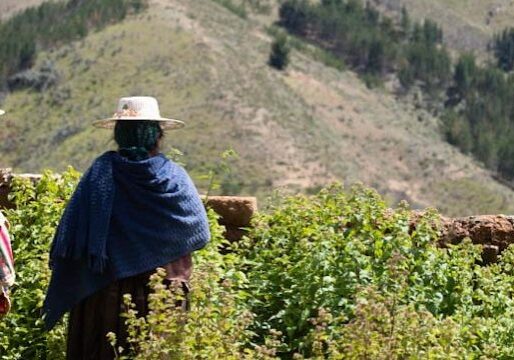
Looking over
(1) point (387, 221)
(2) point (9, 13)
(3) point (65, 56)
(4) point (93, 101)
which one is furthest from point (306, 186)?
(1) point (387, 221)

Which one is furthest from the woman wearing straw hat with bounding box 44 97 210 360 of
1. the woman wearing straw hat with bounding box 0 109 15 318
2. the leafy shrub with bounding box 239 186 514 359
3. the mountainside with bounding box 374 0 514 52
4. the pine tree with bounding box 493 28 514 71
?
the mountainside with bounding box 374 0 514 52

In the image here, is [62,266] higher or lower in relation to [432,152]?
higher

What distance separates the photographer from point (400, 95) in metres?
96.6


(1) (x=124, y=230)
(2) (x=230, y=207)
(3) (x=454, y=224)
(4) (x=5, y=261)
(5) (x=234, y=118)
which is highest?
(1) (x=124, y=230)

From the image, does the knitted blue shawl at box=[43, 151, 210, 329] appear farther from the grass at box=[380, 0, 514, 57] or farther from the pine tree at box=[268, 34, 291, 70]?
the grass at box=[380, 0, 514, 57]

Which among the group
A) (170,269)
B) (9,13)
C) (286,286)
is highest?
(170,269)

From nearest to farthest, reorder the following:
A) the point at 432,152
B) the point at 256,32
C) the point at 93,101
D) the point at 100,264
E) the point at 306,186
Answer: the point at 100,264
the point at 306,186
the point at 93,101
the point at 432,152
the point at 256,32

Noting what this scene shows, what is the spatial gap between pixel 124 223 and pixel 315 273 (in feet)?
4.12

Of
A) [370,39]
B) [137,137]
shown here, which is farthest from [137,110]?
[370,39]

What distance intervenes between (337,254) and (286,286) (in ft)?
1.01

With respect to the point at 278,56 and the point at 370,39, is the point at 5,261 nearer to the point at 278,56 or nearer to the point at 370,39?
the point at 278,56

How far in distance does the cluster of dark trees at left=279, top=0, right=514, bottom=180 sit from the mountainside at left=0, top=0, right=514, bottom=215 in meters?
9.80

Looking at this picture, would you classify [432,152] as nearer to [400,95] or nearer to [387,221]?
[400,95]

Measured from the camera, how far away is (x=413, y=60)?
10156 centimetres
